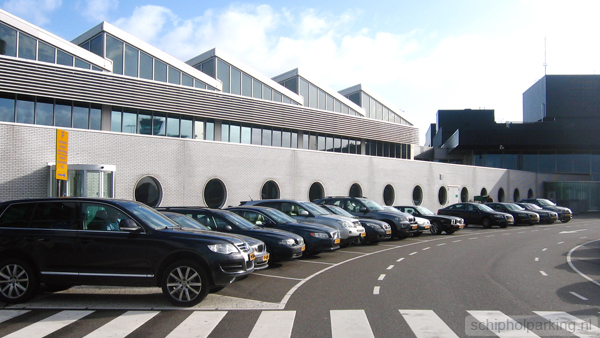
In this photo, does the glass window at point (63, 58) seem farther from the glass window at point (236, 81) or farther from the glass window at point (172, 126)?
the glass window at point (236, 81)

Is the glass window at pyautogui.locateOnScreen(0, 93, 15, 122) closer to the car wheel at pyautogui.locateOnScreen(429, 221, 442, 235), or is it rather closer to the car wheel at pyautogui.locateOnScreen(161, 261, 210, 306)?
the car wheel at pyautogui.locateOnScreen(161, 261, 210, 306)

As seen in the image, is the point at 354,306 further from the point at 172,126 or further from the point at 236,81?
the point at 236,81

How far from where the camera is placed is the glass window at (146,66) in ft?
88.0

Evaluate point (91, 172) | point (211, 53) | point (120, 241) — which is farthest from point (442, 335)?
point (211, 53)

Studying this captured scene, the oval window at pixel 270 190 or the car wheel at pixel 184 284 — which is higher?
the oval window at pixel 270 190

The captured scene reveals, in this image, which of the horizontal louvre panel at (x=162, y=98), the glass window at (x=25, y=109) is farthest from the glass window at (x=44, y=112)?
the horizontal louvre panel at (x=162, y=98)

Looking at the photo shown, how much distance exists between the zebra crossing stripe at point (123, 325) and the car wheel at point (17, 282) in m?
1.86

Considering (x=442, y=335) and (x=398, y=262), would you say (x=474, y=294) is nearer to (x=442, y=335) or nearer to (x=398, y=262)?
(x=442, y=335)

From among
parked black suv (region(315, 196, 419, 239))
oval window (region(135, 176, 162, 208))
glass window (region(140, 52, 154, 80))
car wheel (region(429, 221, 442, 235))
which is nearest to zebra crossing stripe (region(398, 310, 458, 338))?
parked black suv (region(315, 196, 419, 239))

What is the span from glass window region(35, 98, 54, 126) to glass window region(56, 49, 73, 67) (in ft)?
6.63

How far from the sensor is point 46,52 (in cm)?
2291

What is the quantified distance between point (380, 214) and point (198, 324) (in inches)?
552

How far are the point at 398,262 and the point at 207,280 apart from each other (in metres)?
6.73

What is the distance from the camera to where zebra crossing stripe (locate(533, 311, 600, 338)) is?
602cm
